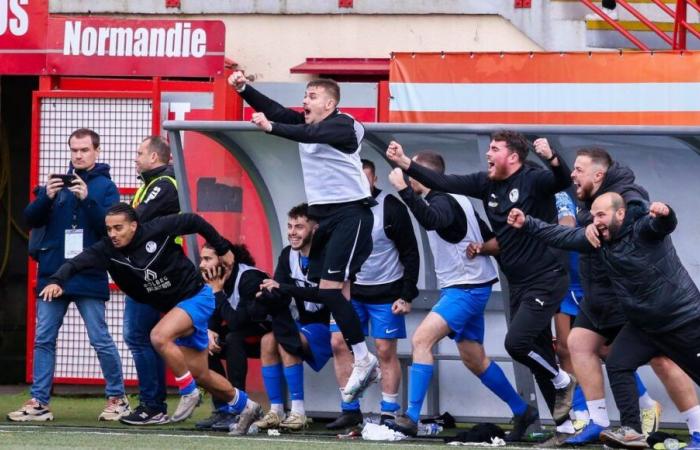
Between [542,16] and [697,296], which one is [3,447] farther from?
[542,16]

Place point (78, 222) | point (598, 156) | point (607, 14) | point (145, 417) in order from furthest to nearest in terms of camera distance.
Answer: point (607, 14), point (78, 222), point (145, 417), point (598, 156)

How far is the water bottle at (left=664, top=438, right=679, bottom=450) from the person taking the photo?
8.62 m

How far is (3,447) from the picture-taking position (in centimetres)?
820

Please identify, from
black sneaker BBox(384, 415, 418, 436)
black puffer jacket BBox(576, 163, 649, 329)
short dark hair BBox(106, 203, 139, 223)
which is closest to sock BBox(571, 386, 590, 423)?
black puffer jacket BBox(576, 163, 649, 329)

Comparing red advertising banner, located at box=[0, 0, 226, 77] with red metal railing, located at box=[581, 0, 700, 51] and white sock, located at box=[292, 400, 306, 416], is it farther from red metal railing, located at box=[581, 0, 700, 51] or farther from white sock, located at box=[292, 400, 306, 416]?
red metal railing, located at box=[581, 0, 700, 51]

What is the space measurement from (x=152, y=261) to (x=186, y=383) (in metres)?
0.81

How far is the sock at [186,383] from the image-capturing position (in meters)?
9.69

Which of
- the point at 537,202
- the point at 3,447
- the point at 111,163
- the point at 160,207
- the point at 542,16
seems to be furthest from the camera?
the point at 542,16

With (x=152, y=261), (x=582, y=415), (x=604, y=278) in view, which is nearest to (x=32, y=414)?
(x=152, y=261)

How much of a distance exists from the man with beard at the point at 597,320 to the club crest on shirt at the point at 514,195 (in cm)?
35

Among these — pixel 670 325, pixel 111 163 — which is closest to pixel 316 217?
pixel 670 325

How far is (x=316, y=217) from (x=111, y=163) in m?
3.23

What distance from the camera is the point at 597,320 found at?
888 centimetres

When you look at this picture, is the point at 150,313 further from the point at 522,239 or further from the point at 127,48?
the point at 522,239
